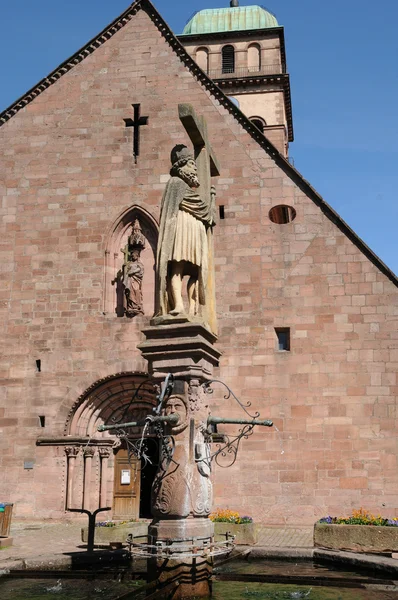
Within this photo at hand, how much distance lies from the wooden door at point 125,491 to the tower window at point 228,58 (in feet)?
71.1

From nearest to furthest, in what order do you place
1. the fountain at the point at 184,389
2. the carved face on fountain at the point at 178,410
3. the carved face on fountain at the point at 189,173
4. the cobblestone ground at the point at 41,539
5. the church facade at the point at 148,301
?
the fountain at the point at 184,389
the carved face on fountain at the point at 178,410
the carved face on fountain at the point at 189,173
the cobblestone ground at the point at 41,539
the church facade at the point at 148,301

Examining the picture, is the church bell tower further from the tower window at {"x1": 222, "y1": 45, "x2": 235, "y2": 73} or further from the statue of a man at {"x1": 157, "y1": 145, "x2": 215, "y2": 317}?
the statue of a man at {"x1": 157, "y1": 145, "x2": 215, "y2": 317}

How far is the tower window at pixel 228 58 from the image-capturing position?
3450cm

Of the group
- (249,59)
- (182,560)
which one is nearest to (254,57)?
(249,59)

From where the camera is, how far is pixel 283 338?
1752 cm

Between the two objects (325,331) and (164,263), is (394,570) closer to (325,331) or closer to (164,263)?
(164,263)

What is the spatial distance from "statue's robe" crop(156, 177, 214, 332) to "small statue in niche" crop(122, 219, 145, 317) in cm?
895

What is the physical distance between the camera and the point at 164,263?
29.2ft

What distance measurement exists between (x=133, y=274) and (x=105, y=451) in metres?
4.32

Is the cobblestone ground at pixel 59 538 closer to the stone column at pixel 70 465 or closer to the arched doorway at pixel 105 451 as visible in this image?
the stone column at pixel 70 465

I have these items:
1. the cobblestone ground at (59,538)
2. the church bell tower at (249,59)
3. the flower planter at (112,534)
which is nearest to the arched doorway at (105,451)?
the cobblestone ground at (59,538)

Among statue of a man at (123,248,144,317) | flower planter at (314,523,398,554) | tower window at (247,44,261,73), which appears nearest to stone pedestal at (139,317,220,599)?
flower planter at (314,523,398,554)

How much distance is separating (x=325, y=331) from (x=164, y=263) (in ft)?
29.4

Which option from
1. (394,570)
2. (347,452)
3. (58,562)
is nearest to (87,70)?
(347,452)
